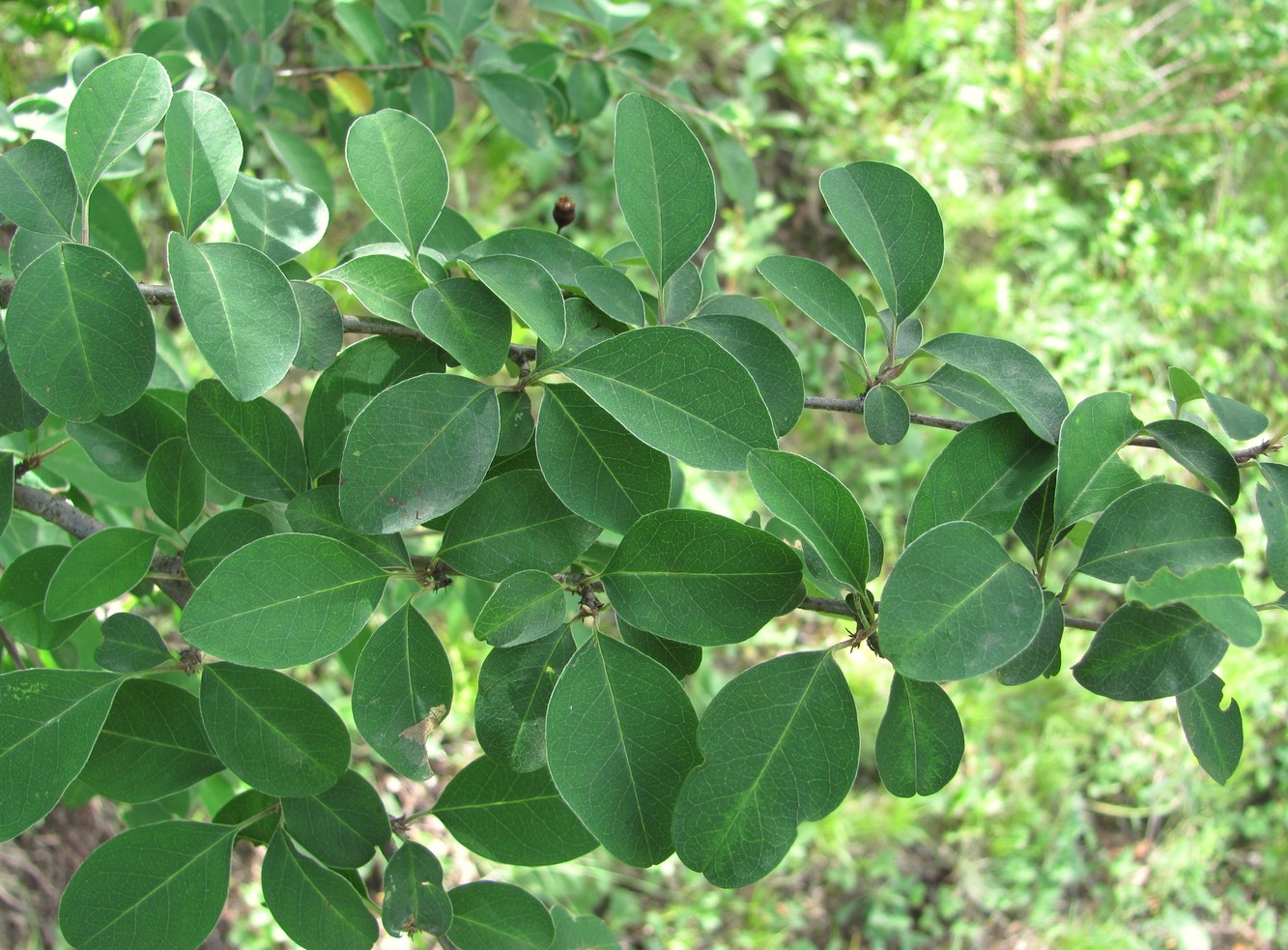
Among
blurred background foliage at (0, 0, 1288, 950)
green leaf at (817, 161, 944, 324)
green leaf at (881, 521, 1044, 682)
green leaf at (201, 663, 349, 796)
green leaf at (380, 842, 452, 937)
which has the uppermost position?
green leaf at (817, 161, 944, 324)

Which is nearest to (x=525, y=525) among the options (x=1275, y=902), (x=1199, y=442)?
(x=1199, y=442)

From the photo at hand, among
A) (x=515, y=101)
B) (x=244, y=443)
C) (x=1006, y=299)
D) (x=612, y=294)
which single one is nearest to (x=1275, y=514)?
(x=612, y=294)

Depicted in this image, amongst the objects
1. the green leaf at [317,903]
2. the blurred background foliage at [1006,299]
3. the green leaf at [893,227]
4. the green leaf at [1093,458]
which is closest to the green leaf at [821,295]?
the green leaf at [893,227]

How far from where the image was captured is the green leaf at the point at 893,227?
60 cm

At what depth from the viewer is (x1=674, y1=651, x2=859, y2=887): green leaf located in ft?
1.61

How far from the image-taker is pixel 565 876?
7.14 ft

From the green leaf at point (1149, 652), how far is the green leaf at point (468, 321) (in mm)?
342

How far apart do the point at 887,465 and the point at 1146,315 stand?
116cm

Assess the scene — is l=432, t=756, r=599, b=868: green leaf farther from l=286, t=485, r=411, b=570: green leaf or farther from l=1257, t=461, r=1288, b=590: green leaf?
l=1257, t=461, r=1288, b=590: green leaf

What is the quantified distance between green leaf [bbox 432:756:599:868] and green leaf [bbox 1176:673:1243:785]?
→ 351 mm

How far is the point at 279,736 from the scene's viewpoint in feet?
1.85

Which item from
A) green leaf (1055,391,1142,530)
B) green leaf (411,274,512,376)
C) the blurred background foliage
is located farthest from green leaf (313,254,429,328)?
the blurred background foliage

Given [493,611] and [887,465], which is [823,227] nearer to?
[887,465]

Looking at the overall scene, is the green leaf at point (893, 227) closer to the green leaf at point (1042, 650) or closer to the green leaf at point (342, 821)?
the green leaf at point (1042, 650)
